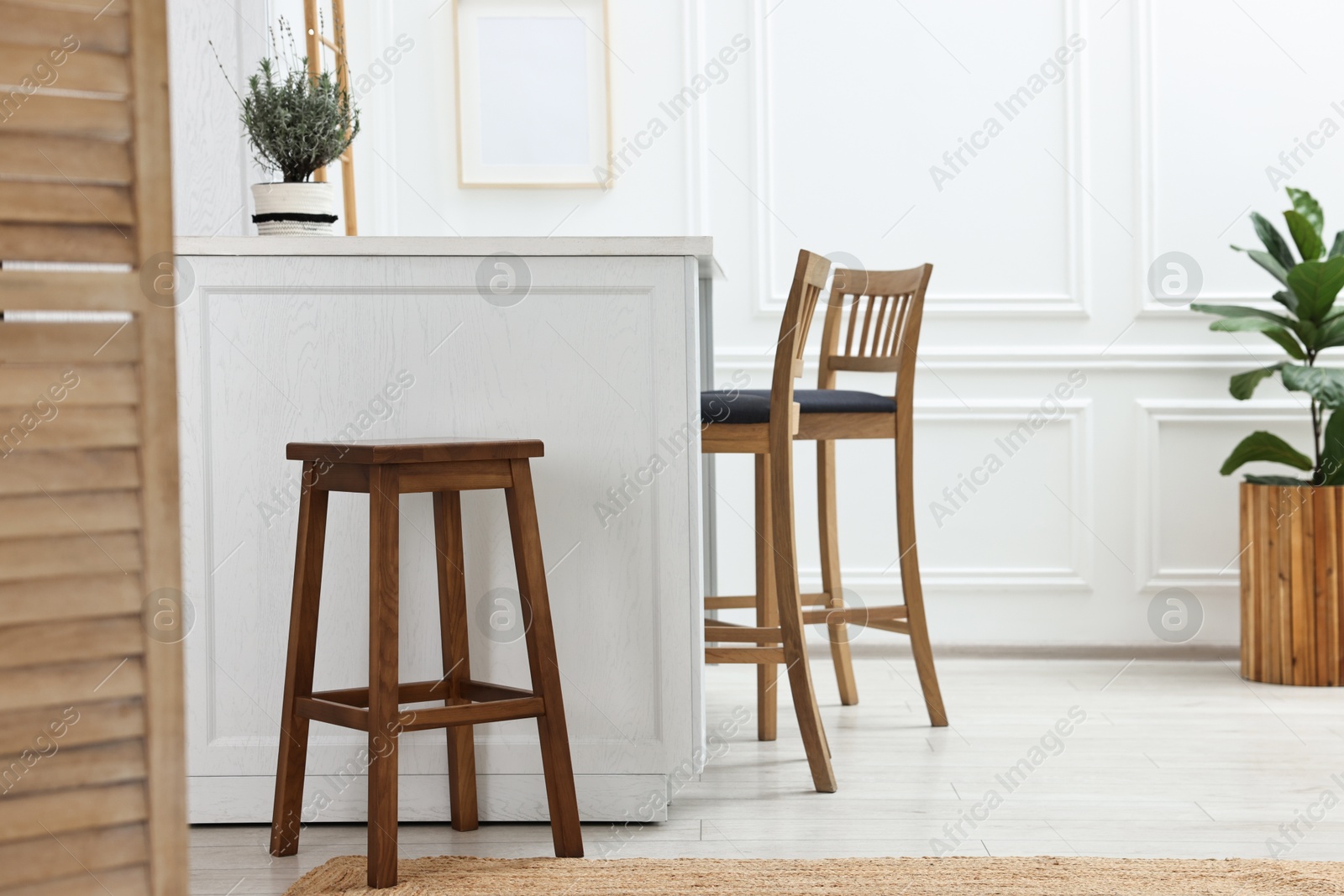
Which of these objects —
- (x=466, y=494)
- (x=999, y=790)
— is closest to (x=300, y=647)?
(x=466, y=494)

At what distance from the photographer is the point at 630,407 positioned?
192 centimetres

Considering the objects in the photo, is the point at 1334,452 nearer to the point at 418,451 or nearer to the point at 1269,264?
the point at 1269,264

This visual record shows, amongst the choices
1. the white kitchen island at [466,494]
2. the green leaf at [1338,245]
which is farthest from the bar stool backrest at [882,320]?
the green leaf at [1338,245]

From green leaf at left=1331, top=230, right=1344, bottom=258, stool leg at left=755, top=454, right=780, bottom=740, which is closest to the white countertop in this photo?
stool leg at left=755, top=454, right=780, bottom=740

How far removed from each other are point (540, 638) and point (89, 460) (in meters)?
1.11

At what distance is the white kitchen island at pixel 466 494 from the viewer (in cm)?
191

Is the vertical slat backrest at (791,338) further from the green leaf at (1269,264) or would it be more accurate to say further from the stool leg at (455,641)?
the green leaf at (1269,264)

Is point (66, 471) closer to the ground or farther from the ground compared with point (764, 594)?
farther from the ground

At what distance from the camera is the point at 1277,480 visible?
10.0 feet

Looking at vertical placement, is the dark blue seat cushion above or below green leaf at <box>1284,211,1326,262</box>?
below

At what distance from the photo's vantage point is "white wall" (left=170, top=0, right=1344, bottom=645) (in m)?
3.38

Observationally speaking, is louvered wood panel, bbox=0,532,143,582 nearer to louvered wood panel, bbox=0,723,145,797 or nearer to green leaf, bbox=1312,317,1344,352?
louvered wood panel, bbox=0,723,145,797

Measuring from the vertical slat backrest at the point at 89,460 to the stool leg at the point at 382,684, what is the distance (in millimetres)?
927

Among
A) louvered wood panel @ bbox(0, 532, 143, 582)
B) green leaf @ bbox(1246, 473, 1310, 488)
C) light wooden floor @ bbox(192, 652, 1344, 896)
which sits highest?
louvered wood panel @ bbox(0, 532, 143, 582)
